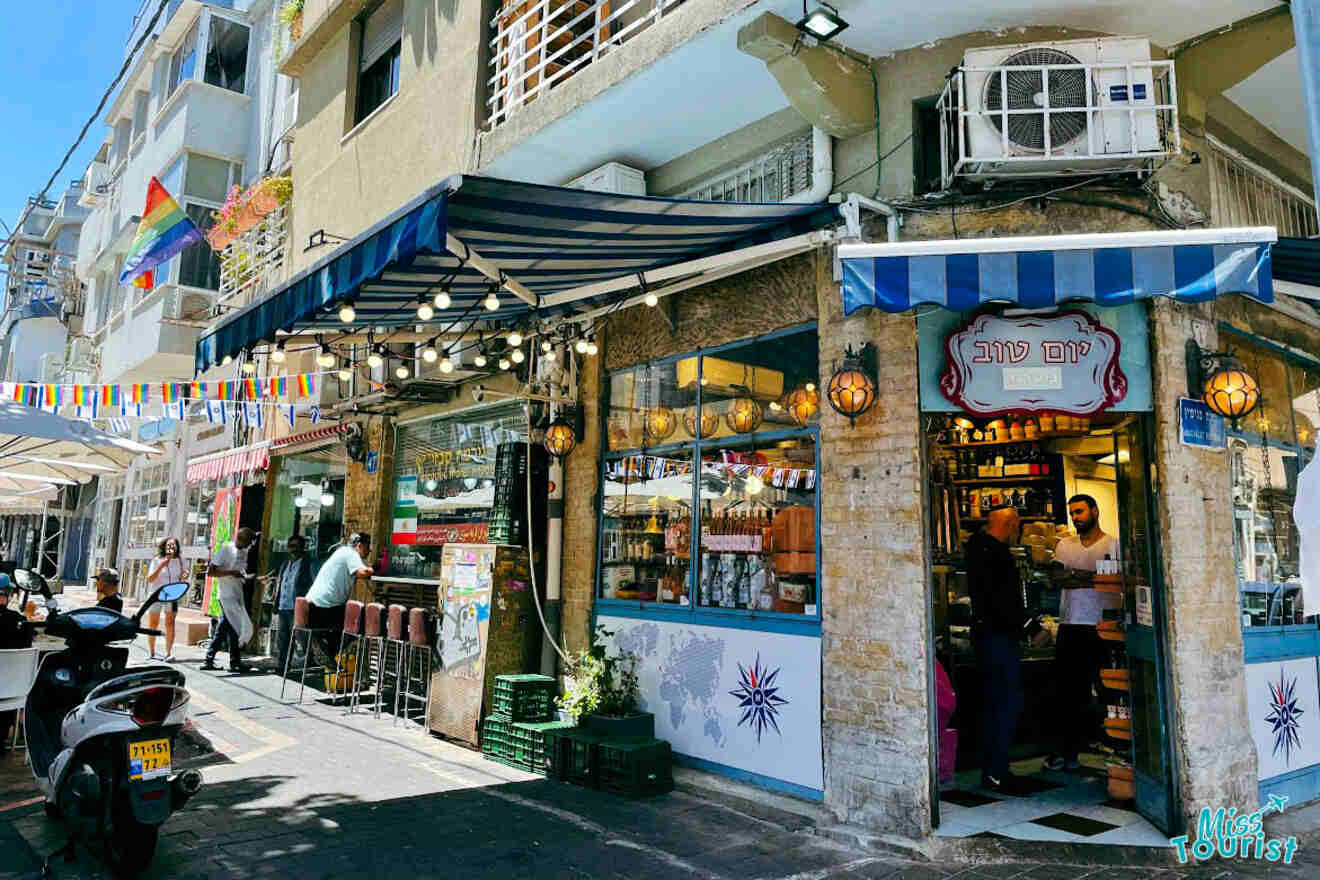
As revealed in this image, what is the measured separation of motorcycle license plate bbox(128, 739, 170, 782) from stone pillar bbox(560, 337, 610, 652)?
4.15 m

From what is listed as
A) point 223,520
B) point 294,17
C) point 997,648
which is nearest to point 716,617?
point 997,648

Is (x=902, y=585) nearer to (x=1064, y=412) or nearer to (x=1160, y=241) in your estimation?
(x=1064, y=412)

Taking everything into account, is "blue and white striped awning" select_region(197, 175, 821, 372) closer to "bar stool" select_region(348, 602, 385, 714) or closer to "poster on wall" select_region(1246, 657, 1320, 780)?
"bar stool" select_region(348, 602, 385, 714)

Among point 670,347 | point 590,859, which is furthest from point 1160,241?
point 590,859

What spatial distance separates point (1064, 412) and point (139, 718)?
6188mm

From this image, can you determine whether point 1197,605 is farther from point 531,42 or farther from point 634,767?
point 531,42

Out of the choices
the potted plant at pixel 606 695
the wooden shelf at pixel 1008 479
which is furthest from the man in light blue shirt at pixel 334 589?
the wooden shelf at pixel 1008 479

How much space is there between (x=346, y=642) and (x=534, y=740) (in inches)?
190

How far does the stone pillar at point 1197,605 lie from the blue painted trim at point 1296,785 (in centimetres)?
51

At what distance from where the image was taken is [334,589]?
10.7m

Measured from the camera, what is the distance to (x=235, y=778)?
22.8 feet

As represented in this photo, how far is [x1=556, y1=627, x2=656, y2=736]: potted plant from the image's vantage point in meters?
7.27

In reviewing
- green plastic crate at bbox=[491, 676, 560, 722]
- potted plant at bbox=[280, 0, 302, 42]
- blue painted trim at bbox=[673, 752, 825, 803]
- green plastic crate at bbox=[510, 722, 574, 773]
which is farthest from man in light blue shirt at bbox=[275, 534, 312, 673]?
potted plant at bbox=[280, 0, 302, 42]

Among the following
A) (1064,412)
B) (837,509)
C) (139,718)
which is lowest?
(139,718)
